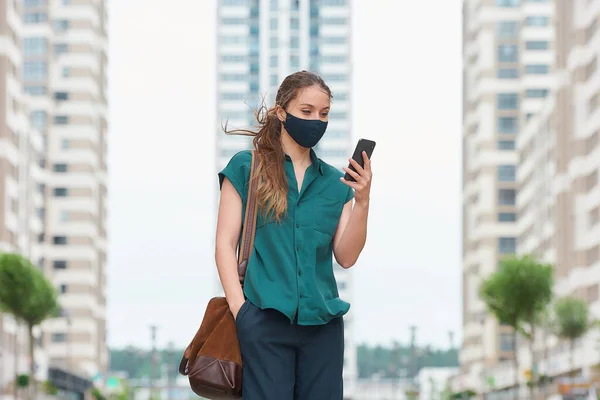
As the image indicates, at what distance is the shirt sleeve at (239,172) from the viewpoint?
5066 mm

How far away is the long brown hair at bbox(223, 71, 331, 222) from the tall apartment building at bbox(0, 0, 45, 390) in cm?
7619

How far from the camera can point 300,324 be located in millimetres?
4785

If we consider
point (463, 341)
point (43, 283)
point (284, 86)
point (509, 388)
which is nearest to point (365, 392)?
point (463, 341)

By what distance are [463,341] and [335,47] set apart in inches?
2353

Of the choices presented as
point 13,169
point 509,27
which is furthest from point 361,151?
point 509,27

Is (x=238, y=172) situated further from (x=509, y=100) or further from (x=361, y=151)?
(x=509, y=100)

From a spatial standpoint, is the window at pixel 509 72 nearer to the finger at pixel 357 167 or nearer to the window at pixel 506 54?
the window at pixel 506 54

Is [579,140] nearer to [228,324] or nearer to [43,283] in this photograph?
[43,283]

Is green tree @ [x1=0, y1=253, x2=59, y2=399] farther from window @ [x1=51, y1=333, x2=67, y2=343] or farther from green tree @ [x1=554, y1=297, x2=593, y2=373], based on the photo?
window @ [x1=51, y1=333, x2=67, y2=343]

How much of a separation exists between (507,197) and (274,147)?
12975cm

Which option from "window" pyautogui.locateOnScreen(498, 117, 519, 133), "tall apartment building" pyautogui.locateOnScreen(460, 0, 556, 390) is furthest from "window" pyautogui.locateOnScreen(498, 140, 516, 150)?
"window" pyautogui.locateOnScreen(498, 117, 519, 133)

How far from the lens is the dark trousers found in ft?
15.8

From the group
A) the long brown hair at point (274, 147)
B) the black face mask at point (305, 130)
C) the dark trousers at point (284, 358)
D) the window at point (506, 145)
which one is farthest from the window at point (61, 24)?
the dark trousers at point (284, 358)

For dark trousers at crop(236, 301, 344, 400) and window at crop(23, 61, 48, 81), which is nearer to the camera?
dark trousers at crop(236, 301, 344, 400)
